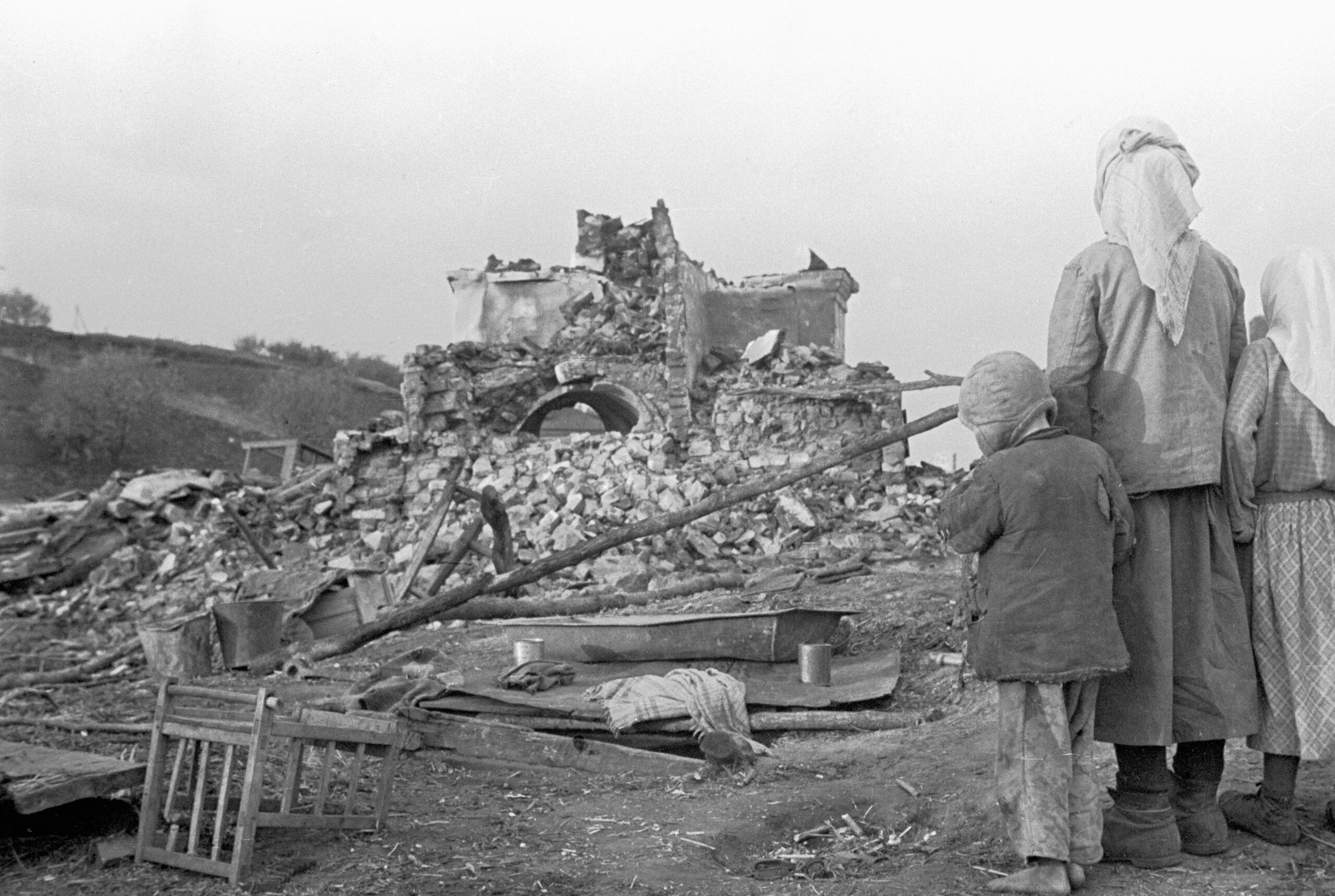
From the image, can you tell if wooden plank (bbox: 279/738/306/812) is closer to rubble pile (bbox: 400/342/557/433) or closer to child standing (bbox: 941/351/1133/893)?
child standing (bbox: 941/351/1133/893)

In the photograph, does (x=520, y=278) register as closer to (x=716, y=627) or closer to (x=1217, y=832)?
(x=716, y=627)

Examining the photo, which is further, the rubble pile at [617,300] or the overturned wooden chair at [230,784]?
the rubble pile at [617,300]

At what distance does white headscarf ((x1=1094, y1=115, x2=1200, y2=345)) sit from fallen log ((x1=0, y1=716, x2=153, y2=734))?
17.0 feet

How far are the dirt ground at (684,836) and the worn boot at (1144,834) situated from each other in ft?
0.12

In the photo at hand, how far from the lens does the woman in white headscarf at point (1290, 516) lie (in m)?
3.12

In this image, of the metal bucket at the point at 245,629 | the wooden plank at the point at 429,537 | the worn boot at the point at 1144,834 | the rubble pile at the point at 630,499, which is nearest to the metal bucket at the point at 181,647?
the metal bucket at the point at 245,629

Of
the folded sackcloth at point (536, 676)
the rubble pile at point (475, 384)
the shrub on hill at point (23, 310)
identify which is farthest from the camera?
the shrub on hill at point (23, 310)

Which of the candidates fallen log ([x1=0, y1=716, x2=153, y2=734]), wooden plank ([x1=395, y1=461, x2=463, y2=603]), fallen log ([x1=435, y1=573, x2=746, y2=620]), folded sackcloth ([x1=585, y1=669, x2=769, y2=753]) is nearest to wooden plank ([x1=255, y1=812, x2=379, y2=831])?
folded sackcloth ([x1=585, y1=669, x2=769, y2=753])

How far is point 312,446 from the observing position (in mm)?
21766

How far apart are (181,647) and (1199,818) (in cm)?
799

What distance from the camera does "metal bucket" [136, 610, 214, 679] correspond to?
883cm

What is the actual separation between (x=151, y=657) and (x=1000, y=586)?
8018 millimetres

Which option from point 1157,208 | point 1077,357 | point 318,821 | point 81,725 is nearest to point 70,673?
point 81,725

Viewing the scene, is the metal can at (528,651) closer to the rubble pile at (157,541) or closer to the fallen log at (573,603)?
the fallen log at (573,603)
